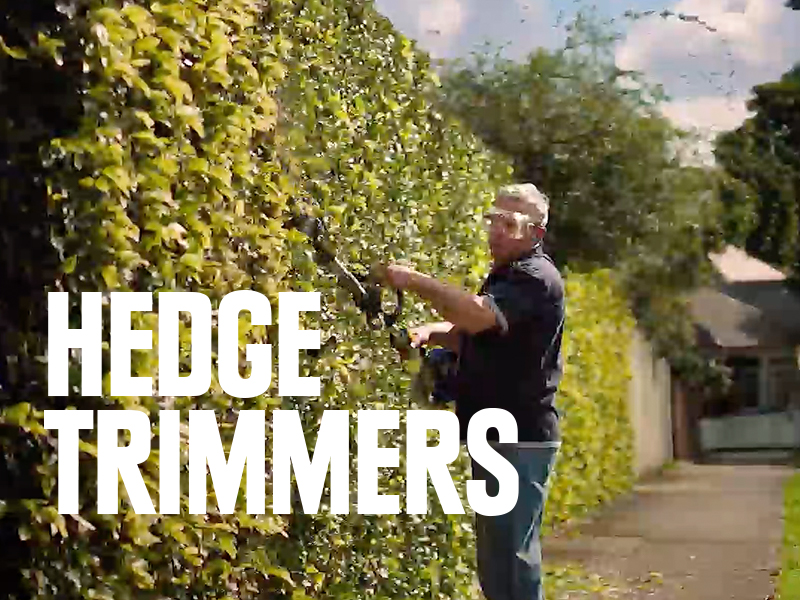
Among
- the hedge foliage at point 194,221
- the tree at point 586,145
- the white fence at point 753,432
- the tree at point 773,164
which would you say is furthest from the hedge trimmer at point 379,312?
the tree at point 773,164

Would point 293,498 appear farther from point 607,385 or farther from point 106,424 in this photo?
point 607,385

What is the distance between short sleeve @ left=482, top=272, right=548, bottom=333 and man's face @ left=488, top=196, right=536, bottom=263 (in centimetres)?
11

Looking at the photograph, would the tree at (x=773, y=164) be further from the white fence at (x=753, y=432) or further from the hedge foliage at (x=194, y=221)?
the hedge foliage at (x=194, y=221)

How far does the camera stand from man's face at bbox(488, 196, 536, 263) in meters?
5.01

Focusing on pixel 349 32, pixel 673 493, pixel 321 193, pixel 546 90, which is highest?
pixel 546 90

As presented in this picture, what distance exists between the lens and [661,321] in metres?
22.5

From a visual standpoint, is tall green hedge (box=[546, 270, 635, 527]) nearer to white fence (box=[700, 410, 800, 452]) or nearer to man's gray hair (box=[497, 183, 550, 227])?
man's gray hair (box=[497, 183, 550, 227])

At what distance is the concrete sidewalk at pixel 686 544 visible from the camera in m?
9.21

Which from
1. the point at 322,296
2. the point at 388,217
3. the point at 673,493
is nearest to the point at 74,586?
the point at 322,296

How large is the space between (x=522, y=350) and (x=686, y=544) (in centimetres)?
688

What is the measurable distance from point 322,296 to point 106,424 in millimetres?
1829

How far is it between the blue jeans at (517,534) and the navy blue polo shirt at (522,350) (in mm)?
67

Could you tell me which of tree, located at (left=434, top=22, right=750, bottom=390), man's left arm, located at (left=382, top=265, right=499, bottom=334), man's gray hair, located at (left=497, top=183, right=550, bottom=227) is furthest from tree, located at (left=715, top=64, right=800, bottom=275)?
man's left arm, located at (left=382, top=265, right=499, bottom=334)

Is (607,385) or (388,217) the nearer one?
(388,217)
